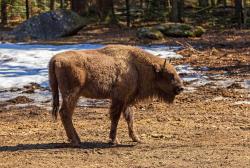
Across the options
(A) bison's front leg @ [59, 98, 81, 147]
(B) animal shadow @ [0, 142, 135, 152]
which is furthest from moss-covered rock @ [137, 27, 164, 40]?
(A) bison's front leg @ [59, 98, 81, 147]

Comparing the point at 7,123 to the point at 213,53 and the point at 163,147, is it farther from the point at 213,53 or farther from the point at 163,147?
the point at 213,53

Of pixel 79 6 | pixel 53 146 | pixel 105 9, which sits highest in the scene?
pixel 79 6

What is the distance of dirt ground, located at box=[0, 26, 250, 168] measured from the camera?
8.02 m

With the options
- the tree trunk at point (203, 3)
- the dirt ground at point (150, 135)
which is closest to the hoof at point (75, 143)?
the dirt ground at point (150, 135)

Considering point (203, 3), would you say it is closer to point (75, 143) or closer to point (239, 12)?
point (239, 12)

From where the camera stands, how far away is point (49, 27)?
26.5m

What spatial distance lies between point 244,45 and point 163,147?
13.2m

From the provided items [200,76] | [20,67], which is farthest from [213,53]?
[20,67]

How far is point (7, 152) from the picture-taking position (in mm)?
8719

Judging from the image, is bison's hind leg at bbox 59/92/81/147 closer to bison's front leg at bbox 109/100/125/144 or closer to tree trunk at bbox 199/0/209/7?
bison's front leg at bbox 109/100/125/144

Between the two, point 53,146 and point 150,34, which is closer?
point 53,146

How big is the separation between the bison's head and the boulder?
16656 millimetres

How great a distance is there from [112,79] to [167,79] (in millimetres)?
1013

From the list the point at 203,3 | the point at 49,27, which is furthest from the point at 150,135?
the point at 203,3
